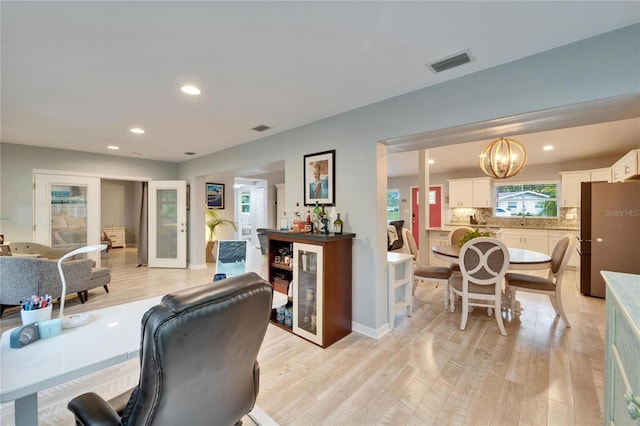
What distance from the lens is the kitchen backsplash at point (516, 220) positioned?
622cm

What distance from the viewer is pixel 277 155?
3.86 meters

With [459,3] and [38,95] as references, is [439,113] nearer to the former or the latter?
[459,3]

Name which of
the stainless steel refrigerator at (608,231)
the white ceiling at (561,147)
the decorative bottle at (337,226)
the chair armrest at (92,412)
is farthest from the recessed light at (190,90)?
the stainless steel refrigerator at (608,231)

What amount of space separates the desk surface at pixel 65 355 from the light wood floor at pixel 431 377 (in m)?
0.98

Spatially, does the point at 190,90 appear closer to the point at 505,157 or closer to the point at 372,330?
the point at 372,330

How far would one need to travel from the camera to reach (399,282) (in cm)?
312

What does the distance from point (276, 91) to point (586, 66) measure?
2294mm

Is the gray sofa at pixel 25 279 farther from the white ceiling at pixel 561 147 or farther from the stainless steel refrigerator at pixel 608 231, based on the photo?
the stainless steel refrigerator at pixel 608 231

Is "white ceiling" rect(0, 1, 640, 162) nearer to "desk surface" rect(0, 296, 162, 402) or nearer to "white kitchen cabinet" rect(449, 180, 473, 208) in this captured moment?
"desk surface" rect(0, 296, 162, 402)

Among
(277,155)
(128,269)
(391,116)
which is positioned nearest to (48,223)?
(128,269)

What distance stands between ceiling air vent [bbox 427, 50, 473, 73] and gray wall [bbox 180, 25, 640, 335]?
22cm

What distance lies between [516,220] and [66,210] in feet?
33.4

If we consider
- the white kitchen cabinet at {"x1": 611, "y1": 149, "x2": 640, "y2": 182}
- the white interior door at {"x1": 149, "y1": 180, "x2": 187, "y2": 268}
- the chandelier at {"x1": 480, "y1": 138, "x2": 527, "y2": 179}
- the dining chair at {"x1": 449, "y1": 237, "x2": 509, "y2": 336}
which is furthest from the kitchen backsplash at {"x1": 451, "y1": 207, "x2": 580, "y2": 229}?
the white interior door at {"x1": 149, "y1": 180, "x2": 187, "y2": 268}

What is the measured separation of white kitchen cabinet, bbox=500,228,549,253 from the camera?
6.08 m
